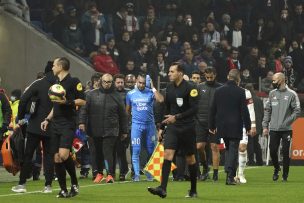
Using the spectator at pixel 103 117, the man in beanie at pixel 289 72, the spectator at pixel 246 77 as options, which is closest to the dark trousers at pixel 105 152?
the spectator at pixel 103 117

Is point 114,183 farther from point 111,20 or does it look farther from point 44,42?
point 111,20

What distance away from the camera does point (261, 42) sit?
37.2m

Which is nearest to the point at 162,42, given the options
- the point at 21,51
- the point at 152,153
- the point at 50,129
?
the point at 21,51

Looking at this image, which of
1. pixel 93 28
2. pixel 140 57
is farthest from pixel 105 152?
pixel 93 28

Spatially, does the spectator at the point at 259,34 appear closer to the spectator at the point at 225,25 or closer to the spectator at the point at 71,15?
the spectator at the point at 225,25

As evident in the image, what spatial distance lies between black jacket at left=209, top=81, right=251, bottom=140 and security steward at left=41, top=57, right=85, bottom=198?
158 inches

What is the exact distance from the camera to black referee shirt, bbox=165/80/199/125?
1825 centimetres

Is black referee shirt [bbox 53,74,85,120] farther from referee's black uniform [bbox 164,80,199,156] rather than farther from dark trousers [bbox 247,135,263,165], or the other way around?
dark trousers [bbox 247,135,263,165]

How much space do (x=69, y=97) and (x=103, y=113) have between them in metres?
5.22

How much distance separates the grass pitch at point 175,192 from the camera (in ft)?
59.1

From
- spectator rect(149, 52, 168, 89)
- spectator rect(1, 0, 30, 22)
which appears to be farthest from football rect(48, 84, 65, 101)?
spectator rect(1, 0, 30, 22)

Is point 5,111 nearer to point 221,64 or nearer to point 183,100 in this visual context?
point 183,100

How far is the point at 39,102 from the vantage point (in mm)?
19641

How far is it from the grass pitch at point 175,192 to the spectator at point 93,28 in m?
11.1
